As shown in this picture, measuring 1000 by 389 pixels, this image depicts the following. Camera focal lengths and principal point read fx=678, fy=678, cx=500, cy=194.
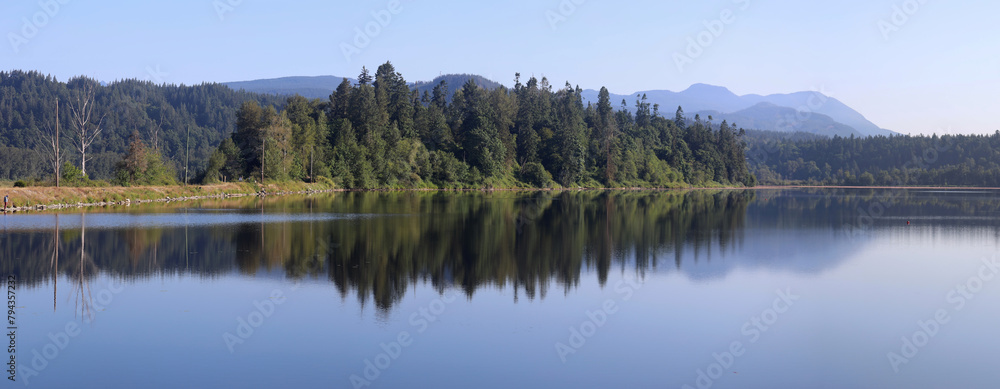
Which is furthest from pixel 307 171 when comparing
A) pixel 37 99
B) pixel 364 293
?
pixel 37 99

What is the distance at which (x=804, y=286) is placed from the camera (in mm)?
20719

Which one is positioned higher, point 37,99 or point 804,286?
point 37,99

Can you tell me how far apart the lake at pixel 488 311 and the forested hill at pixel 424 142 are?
6233 centimetres

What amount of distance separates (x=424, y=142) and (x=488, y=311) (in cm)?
11617

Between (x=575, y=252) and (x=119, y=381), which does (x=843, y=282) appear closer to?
(x=575, y=252)

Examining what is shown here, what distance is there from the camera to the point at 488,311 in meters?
16.0

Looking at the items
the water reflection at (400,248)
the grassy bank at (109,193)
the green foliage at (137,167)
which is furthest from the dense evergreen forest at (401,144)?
the water reflection at (400,248)

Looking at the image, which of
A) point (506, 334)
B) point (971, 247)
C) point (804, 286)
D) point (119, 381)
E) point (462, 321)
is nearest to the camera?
point (119, 381)

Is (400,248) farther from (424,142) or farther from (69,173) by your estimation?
(424,142)

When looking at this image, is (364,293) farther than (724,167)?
No

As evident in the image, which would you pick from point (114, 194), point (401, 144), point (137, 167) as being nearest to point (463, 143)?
point (401, 144)

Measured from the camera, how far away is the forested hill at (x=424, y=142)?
99938mm

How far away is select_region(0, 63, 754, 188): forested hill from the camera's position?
9994 centimetres

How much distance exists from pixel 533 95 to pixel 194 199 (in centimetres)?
11316
